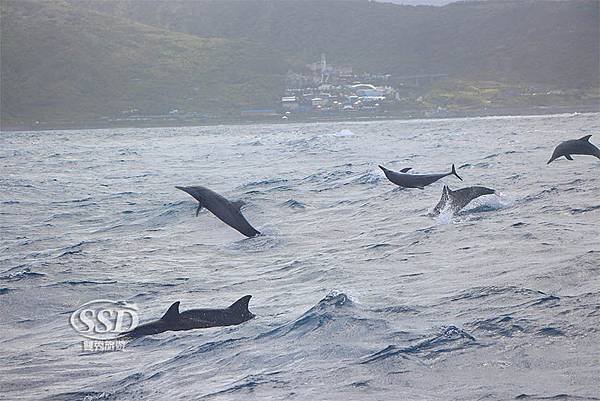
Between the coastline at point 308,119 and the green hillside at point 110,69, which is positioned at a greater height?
the green hillside at point 110,69

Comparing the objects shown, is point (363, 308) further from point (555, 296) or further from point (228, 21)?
point (228, 21)

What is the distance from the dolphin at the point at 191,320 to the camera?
8859 mm

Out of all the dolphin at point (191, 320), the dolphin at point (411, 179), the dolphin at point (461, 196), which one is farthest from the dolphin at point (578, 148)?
the dolphin at point (191, 320)

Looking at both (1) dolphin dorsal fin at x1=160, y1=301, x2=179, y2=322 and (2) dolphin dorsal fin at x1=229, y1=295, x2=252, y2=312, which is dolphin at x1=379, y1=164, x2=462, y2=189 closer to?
(2) dolphin dorsal fin at x1=229, y1=295, x2=252, y2=312

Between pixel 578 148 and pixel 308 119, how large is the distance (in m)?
71.1

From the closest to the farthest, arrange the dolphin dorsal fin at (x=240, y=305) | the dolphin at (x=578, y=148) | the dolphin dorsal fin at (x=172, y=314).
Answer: the dolphin dorsal fin at (x=172, y=314) < the dolphin dorsal fin at (x=240, y=305) < the dolphin at (x=578, y=148)

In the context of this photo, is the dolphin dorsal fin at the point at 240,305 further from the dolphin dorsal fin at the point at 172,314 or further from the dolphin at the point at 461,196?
the dolphin at the point at 461,196

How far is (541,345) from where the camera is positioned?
775cm

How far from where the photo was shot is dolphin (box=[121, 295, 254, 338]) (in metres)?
8.86

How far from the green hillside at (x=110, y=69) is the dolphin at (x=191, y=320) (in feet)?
266

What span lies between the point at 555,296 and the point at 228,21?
482 ft

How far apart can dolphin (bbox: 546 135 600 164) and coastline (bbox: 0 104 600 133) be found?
64.4m

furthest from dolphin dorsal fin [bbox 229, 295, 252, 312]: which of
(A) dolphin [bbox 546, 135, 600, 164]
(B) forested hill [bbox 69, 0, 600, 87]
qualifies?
(B) forested hill [bbox 69, 0, 600, 87]

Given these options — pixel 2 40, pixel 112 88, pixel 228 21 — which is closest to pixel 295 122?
pixel 112 88
